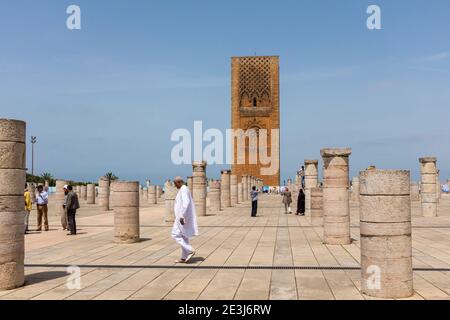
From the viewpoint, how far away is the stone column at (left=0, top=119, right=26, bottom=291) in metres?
6.30

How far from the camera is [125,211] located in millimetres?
11336

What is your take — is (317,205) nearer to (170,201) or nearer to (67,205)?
(170,201)

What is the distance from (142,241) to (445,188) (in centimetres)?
4175

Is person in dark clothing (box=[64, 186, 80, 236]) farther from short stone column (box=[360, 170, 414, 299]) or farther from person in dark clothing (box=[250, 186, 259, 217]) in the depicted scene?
short stone column (box=[360, 170, 414, 299])

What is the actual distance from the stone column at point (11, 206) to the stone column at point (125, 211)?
4.65 m

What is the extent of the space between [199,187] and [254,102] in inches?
1784

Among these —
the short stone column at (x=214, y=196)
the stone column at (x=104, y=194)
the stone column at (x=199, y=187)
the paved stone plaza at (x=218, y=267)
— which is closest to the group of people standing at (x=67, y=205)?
the paved stone plaza at (x=218, y=267)

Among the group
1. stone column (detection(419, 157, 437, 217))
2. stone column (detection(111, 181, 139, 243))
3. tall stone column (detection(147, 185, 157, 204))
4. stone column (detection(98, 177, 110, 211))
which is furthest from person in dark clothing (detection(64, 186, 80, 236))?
tall stone column (detection(147, 185, 157, 204))

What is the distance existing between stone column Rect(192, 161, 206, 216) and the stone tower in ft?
140

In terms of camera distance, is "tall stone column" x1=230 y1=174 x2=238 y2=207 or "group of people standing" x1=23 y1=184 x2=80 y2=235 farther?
"tall stone column" x1=230 y1=174 x2=238 y2=207

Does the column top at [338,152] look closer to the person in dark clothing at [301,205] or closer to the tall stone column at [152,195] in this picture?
the person in dark clothing at [301,205]

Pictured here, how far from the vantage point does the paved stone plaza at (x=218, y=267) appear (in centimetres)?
601

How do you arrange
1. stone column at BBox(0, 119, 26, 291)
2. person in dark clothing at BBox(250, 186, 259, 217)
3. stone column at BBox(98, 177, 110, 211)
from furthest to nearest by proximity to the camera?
stone column at BBox(98, 177, 110, 211), person in dark clothing at BBox(250, 186, 259, 217), stone column at BBox(0, 119, 26, 291)
